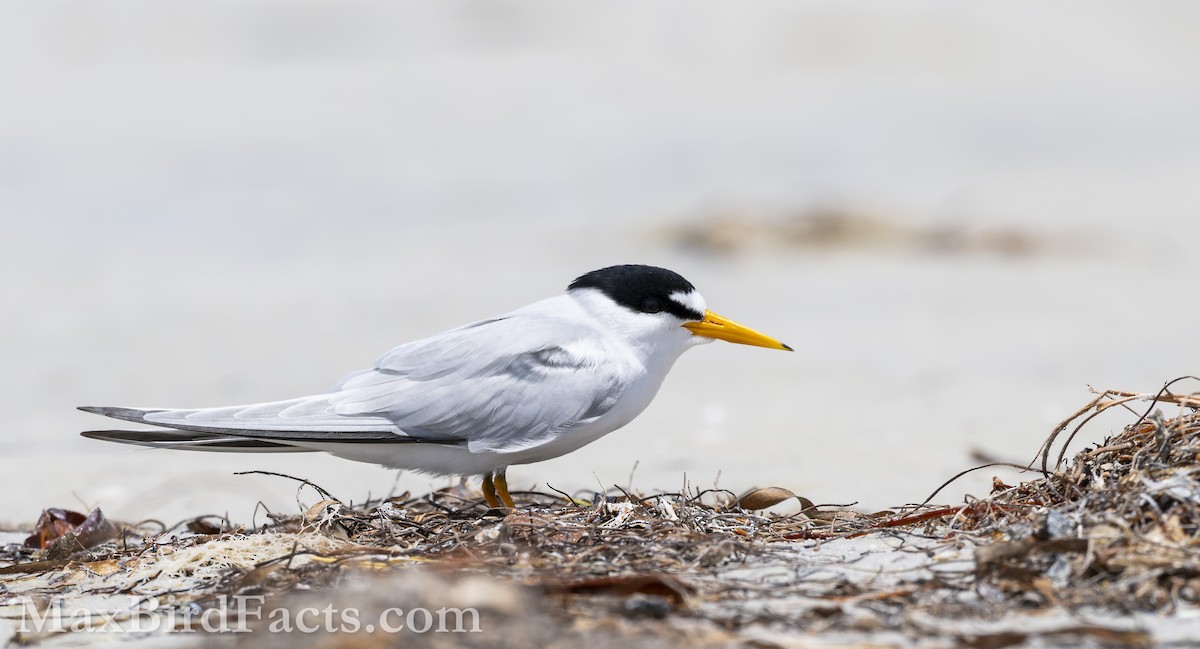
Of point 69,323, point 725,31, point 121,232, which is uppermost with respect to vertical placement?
point 725,31

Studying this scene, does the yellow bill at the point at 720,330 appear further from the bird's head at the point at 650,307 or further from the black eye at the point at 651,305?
the black eye at the point at 651,305

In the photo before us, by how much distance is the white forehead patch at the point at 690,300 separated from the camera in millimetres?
4234

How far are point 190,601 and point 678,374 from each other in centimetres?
509

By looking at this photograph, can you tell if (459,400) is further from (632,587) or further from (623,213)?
(623,213)

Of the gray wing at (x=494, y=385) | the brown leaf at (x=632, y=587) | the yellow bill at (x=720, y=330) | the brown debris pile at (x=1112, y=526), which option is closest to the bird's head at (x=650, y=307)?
the yellow bill at (x=720, y=330)

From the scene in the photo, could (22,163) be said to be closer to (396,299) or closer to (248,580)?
(396,299)

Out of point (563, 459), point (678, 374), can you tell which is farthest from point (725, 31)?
point (563, 459)

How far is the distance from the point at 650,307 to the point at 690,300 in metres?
0.13

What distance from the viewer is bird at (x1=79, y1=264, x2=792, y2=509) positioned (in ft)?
12.4

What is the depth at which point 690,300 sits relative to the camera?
4.24 m

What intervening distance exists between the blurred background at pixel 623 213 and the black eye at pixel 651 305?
3.01 ft

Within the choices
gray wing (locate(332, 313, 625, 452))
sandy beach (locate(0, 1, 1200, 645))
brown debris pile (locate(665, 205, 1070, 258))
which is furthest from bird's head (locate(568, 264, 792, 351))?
brown debris pile (locate(665, 205, 1070, 258))

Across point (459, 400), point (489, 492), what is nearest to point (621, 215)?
point (489, 492)

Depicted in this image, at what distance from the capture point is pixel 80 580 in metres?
3.33
